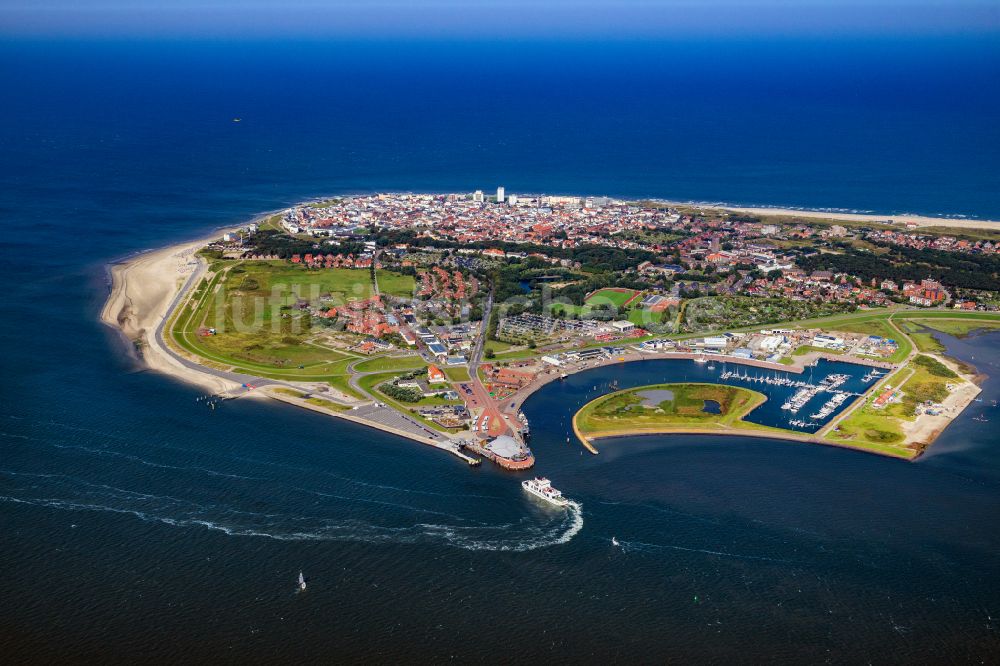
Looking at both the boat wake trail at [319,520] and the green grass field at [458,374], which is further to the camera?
the green grass field at [458,374]

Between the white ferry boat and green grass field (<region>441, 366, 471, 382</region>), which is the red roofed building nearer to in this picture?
green grass field (<region>441, 366, 471, 382</region>)

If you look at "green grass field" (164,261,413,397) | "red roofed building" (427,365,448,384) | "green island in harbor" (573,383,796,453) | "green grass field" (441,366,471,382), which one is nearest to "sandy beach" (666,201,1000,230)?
"green grass field" (164,261,413,397)

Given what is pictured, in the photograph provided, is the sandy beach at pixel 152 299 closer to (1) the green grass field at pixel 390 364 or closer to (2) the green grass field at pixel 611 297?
(1) the green grass field at pixel 390 364

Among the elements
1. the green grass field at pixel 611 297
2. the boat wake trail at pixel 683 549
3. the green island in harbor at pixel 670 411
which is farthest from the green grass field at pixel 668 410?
the green grass field at pixel 611 297

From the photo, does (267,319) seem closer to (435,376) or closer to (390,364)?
(390,364)

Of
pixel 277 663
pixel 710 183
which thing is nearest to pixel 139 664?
pixel 277 663

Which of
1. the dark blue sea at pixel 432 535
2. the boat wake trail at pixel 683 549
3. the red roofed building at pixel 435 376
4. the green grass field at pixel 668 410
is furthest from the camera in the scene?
the red roofed building at pixel 435 376
